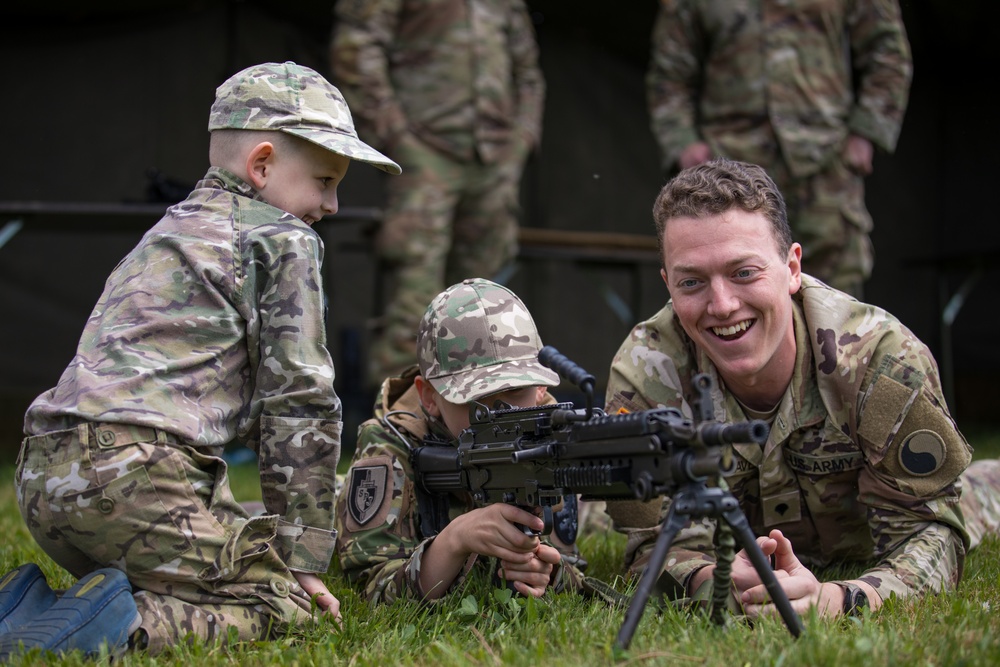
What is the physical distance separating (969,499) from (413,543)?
87.0 inches

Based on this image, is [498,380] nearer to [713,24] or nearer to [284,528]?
[284,528]

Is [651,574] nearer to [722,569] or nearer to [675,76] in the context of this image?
[722,569]

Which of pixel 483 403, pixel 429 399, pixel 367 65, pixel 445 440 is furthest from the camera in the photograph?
pixel 367 65

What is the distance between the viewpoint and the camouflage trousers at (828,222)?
5.55 m

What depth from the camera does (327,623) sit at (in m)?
2.57

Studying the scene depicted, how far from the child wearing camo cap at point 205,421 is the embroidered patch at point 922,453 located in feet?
4.98


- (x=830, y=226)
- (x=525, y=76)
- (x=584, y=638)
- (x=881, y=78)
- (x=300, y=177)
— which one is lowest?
(x=584, y=638)

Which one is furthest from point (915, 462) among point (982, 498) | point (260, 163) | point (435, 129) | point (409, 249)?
point (435, 129)

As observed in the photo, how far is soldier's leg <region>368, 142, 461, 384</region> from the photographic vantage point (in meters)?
5.93

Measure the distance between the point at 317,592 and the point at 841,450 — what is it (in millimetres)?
1494

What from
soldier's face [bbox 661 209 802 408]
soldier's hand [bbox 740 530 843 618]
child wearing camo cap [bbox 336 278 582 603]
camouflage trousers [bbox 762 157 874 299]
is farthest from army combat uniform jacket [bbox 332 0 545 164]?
soldier's hand [bbox 740 530 843 618]

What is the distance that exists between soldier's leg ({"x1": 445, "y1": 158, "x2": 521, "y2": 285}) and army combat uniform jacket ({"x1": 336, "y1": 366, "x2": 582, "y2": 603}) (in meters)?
3.28

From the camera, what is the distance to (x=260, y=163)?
2834mm

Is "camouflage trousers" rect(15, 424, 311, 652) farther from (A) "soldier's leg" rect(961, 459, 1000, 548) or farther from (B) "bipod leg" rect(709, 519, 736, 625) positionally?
(A) "soldier's leg" rect(961, 459, 1000, 548)
